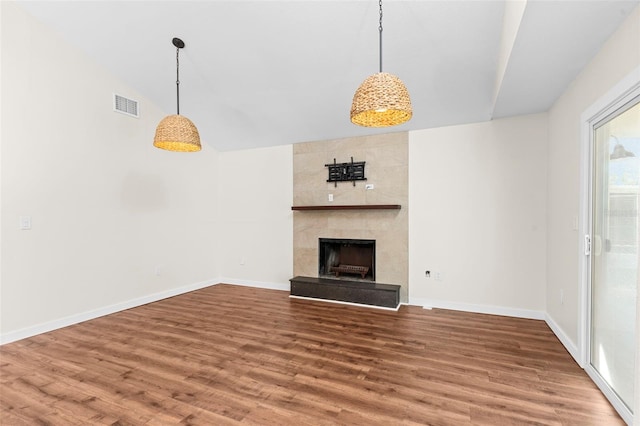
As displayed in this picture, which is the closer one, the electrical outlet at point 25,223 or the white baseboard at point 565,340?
the white baseboard at point 565,340

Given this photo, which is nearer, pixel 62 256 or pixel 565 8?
pixel 565 8

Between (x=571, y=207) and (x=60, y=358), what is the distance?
4814 millimetres

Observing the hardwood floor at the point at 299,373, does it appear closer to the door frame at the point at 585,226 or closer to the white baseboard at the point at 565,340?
the white baseboard at the point at 565,340

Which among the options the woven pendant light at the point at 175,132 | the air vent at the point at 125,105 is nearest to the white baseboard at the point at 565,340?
the woven pendant light at the point at 175,132

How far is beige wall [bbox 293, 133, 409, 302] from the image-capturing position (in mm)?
4484

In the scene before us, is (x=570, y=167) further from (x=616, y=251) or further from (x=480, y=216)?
(x=480, y=216)

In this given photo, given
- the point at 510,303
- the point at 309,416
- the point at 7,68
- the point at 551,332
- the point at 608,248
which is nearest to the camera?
the point at 309,416

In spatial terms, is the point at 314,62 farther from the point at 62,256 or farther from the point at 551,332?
the point at 551,332

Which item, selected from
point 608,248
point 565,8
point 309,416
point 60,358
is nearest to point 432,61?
point 565,8

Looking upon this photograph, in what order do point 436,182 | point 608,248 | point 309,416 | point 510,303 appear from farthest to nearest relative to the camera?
point 436,182, point 510,303, point 608,248, point 309,416

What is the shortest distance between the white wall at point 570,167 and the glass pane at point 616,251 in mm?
255

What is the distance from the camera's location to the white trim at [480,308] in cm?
377

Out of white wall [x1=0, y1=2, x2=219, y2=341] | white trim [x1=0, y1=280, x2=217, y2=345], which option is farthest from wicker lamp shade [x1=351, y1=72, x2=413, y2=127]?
white trim [x1=0, y1=280, x2=217, y2=345]

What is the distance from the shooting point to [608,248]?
7.48 feet
